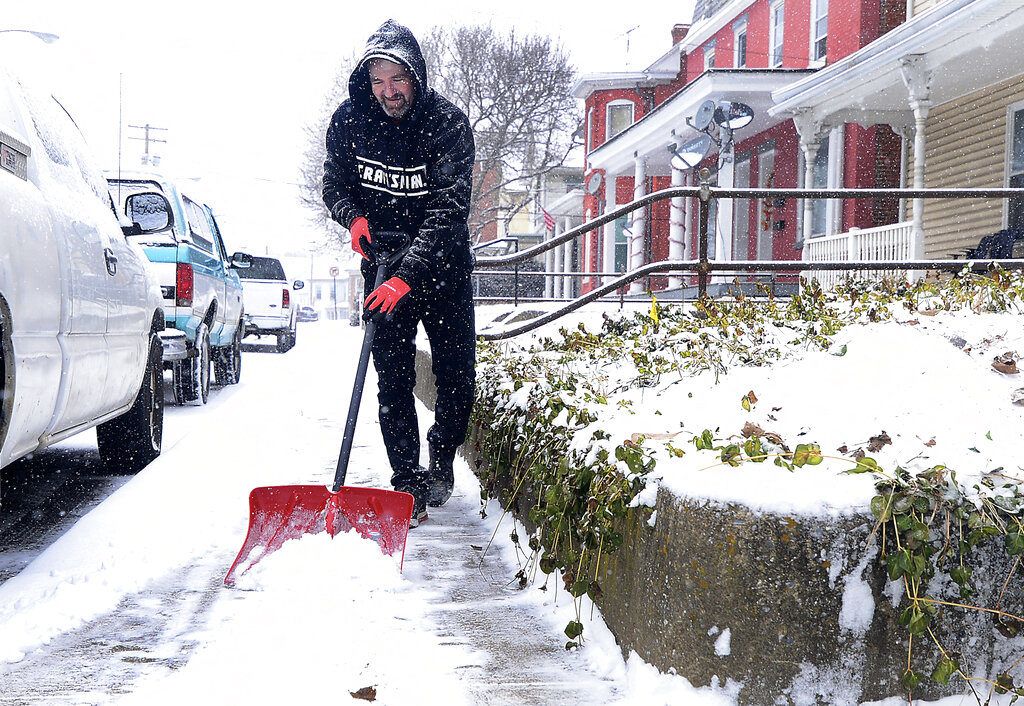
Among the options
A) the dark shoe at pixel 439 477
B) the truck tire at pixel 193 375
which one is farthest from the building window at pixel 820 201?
the dark shoe at pixel 439 477

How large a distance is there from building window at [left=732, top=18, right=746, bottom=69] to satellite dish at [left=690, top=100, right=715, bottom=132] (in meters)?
6.22

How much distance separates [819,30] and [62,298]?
1679cm

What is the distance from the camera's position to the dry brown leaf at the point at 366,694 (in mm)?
2361

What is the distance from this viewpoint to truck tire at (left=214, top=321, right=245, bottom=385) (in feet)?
35.9

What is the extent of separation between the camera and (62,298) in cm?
357

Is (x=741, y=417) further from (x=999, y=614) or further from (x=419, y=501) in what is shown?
(x=419, y=501)

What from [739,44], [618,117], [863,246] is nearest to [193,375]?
[863,246]

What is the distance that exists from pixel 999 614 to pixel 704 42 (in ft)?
79.6

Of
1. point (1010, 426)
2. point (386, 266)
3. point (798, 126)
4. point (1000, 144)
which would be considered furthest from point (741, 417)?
point (798, 126)

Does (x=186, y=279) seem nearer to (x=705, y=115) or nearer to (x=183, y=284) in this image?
(x=183, y=284)

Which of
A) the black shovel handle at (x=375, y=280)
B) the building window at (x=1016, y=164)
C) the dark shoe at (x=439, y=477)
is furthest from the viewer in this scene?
the building window at (x=1016, y=164)

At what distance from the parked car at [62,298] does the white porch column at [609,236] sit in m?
20.7

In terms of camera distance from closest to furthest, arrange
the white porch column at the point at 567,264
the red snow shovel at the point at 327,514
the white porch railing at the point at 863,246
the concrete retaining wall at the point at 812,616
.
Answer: the concrete retaining wall at the point at 812,616
the red snow shovel at the point at 327,514
the white porch railing at the point at 863,246
the white porch column at the point at 567,264

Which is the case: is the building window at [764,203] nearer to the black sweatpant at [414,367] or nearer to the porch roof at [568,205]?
the porch roof at [568,205]
